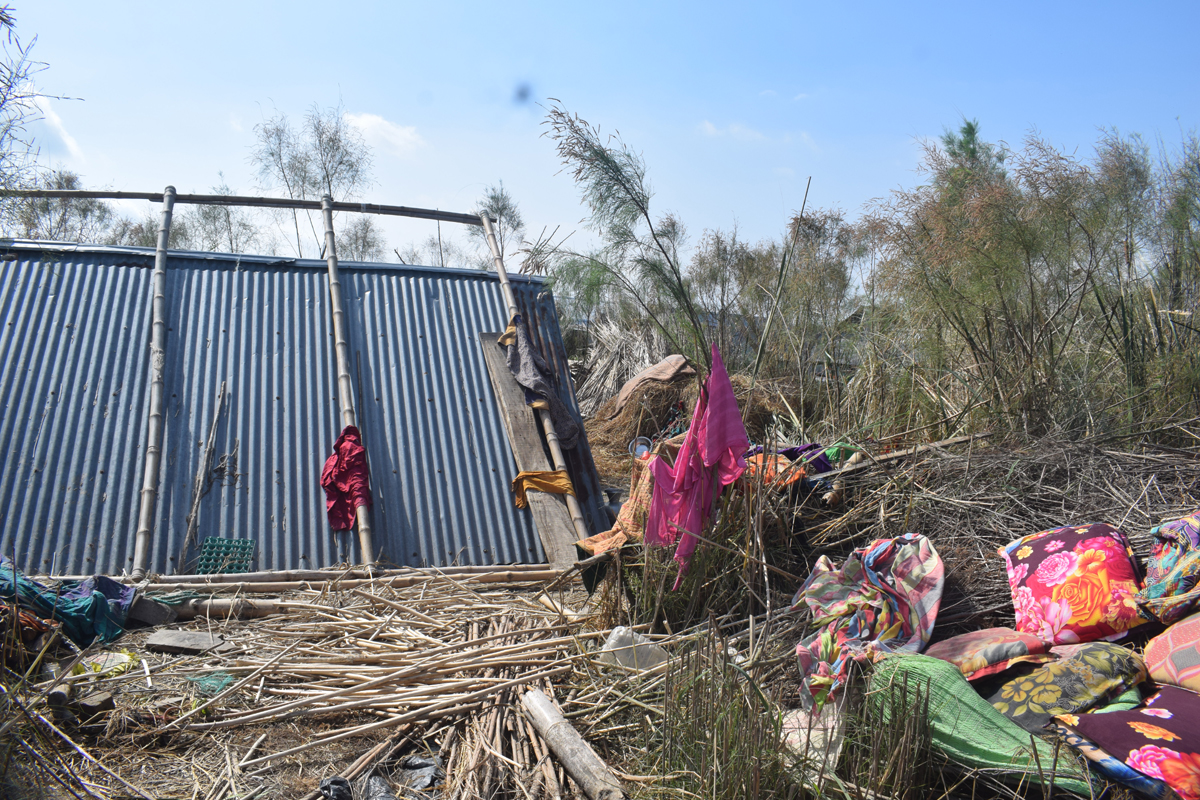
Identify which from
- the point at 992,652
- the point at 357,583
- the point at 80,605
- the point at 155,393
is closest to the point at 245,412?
the point at 155,393

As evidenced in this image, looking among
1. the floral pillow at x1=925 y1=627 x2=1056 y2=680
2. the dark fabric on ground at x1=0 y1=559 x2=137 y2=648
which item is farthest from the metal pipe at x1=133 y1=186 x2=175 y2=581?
the floral pillow at x1=925 y1=627 x2=1056 y2=680

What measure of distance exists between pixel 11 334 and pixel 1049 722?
695 cm

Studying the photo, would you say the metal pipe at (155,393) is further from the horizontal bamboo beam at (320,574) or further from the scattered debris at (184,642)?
the scattered debris at (184,642)

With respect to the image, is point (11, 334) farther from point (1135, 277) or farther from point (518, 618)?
point (1135, 277)

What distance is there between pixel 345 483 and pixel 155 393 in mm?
1578

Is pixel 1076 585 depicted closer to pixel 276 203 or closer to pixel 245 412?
pixel 245 412

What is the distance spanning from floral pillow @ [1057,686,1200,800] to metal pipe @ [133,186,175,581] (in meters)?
5.14

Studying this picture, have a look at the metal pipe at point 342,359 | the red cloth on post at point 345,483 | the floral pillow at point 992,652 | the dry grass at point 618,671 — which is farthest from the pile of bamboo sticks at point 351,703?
the floral pillow at point 992,652

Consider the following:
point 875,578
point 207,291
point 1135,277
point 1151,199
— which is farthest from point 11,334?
point 1151,199

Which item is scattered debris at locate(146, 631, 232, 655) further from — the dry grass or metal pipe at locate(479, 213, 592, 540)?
metal pipe at locate(479, 213, 592, 540)

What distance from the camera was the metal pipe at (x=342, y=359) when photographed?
527 cm

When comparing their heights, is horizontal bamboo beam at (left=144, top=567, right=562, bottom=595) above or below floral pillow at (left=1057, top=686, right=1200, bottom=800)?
above

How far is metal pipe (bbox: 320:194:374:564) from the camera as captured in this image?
17.3 feet

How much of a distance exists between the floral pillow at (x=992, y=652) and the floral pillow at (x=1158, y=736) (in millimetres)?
417
